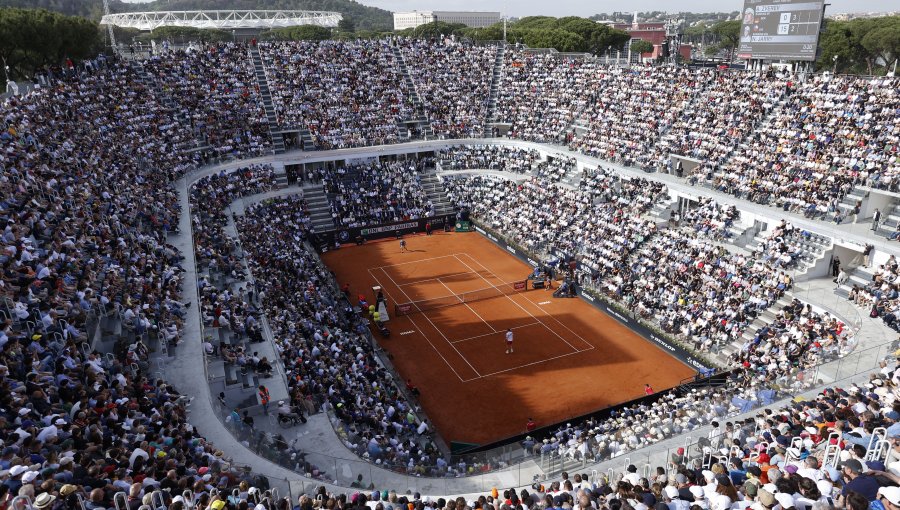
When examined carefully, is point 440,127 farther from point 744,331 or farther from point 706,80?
point 744,331

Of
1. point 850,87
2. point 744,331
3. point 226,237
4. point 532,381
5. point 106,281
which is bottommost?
point 532,381

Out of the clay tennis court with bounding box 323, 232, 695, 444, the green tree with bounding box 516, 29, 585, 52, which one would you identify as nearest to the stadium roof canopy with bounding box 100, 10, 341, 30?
the green tree with bounding box 516, 29, 585, 52

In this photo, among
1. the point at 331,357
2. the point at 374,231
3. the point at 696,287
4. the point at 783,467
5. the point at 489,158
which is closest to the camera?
the point at 783,467

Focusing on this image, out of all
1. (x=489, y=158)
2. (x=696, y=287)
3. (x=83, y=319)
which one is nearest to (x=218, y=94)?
(x=489, y=158)

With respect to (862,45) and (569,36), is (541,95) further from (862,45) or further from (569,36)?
(862,45)

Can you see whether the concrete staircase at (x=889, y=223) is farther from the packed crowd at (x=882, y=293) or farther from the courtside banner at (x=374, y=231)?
the courtside banner at (x=374, y=231)

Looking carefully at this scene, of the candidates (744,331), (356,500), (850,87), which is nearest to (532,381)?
(744,331)
